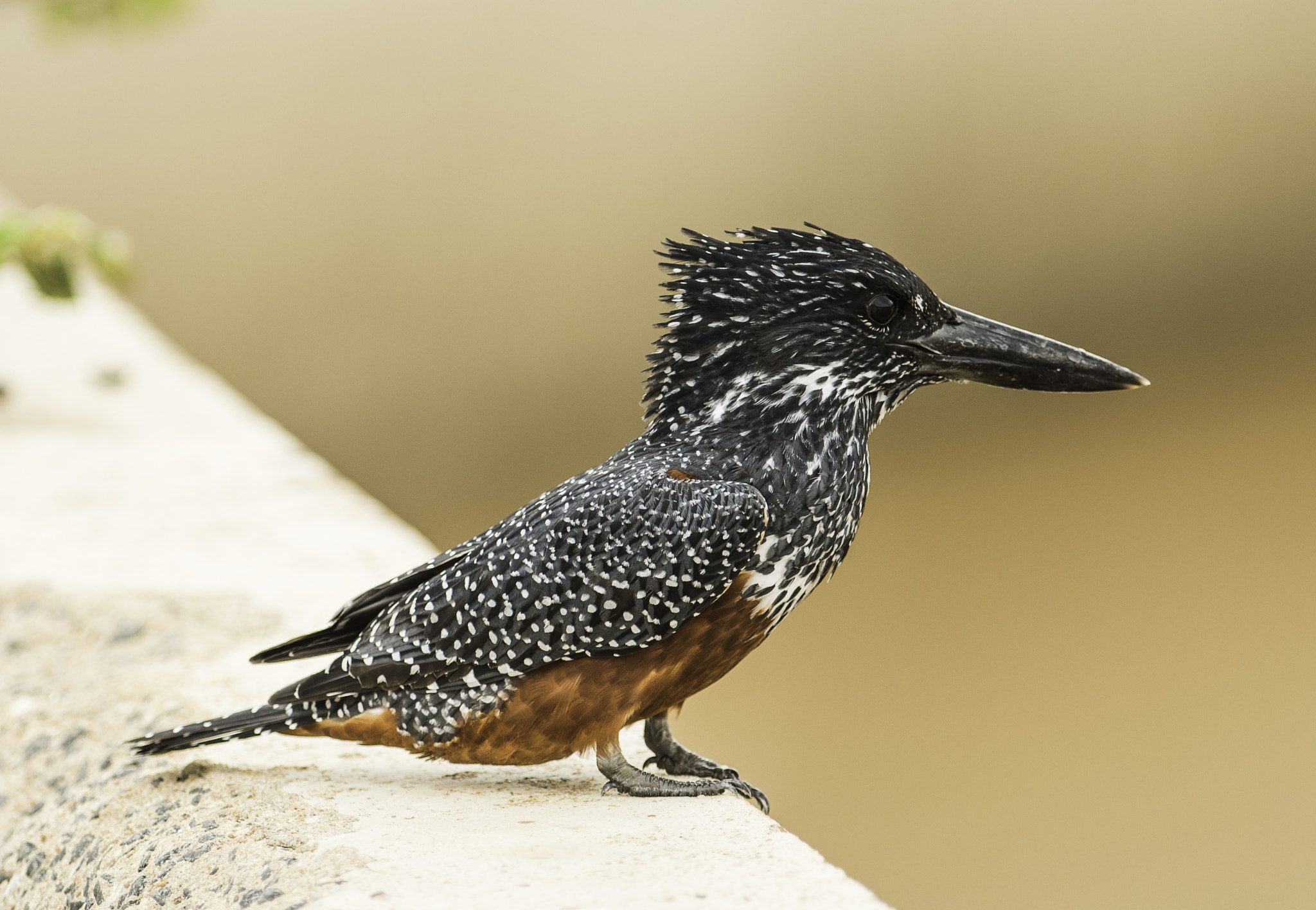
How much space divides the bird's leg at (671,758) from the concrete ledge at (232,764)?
119 mm

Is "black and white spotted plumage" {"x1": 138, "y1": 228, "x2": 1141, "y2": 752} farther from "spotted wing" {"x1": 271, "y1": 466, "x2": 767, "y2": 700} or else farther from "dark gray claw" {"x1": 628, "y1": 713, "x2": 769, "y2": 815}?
"dark gray claw" {"x1": 628, "y1": 713, "x2": 769, "y2": 815}

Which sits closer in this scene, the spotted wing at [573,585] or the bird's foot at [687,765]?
the spotted wing at [573,585]

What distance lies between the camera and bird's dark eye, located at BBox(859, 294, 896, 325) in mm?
1851

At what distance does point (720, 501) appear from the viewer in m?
1.75

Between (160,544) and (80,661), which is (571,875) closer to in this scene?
(80,661)

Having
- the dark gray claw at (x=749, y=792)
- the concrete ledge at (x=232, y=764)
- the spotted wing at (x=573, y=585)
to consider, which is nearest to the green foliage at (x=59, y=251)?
the concrete ledge at (x=232, y=764)

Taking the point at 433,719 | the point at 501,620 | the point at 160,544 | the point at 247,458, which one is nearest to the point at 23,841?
the point at 433,719

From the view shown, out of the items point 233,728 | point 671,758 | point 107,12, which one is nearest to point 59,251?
point 107,12

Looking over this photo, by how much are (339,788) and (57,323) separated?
4.16 meters

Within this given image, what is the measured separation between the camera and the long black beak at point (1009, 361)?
74.4 inches

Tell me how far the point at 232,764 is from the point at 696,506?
3.21 ft

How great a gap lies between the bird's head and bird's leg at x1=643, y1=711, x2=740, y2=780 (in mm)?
534

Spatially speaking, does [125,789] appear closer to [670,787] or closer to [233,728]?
[233,728]

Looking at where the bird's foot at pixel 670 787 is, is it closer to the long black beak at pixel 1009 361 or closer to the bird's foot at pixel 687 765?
the bird's foot at pixel 687 765
